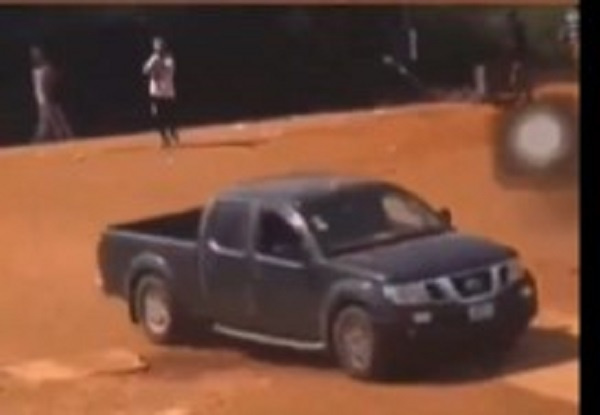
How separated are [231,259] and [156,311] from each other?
28 cm

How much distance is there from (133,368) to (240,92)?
81cm

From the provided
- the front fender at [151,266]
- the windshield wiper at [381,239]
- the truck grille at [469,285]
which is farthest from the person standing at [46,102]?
the truck grille at [469,285]

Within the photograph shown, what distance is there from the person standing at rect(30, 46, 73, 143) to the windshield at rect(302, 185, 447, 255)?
71 centimetres

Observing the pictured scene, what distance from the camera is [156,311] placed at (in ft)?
19.7

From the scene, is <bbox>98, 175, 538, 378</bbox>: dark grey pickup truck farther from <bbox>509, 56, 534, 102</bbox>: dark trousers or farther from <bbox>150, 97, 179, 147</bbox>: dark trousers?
<bbox>509, 56, 534, 102</bbox>: dark trousers

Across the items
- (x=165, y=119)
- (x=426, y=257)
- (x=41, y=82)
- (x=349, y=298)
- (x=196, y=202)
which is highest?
(x=41, y=82)

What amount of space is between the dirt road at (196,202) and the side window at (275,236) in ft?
0.43

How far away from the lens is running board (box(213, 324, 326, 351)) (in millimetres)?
5851

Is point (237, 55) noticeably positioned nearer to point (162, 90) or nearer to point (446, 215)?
point (162, 90)

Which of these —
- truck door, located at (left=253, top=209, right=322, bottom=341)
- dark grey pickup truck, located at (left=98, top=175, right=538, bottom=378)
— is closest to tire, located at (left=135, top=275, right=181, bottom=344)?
dark grey pickup truck, located at (left=98, top=175, right=538, bottom=378)

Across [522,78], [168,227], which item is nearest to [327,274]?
[168,227]

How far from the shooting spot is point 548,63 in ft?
19.2

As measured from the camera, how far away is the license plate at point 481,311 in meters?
5.68
